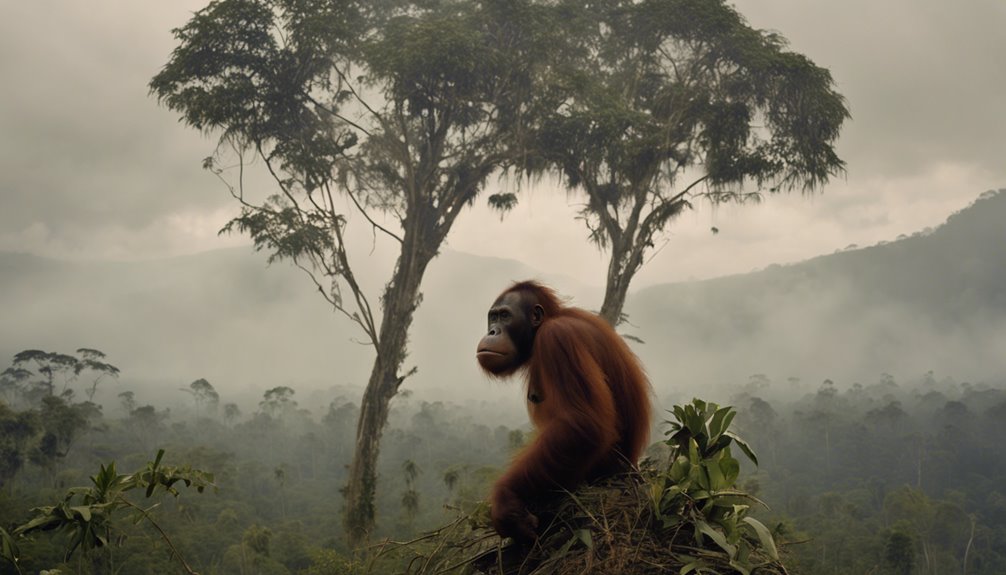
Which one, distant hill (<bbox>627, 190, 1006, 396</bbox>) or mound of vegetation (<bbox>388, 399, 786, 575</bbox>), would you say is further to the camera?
distant hill (<bbox>627, 190, 1006, 396</bbox>)

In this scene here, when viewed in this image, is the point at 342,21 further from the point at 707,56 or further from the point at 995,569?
the point at 995,569

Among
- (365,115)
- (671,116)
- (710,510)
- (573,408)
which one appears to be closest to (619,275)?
(671,116)

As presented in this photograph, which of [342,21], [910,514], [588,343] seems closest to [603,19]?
[342,21]

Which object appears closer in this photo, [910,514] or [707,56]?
[707,56]

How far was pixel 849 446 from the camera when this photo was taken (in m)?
37.6

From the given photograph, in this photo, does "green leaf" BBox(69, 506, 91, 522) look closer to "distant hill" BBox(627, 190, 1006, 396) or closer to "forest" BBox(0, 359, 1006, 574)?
"forest" BBox(0, 359, 1006, 574)

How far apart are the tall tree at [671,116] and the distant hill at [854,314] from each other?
80.4 metres

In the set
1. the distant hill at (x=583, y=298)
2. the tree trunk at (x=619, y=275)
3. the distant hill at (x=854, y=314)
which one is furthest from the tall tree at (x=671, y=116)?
the distant hill at (x=854, y=314)

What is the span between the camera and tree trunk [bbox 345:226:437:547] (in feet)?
44.9

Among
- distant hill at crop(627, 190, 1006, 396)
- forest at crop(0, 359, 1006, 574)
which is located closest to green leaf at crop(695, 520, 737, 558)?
forest at crop(0, 359, 1006, 574)

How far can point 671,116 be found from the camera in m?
15.5

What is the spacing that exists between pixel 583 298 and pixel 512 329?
3164 inches

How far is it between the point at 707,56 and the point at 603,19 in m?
2.46

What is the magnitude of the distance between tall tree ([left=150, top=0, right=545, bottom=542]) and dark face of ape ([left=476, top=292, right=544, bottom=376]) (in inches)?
422
